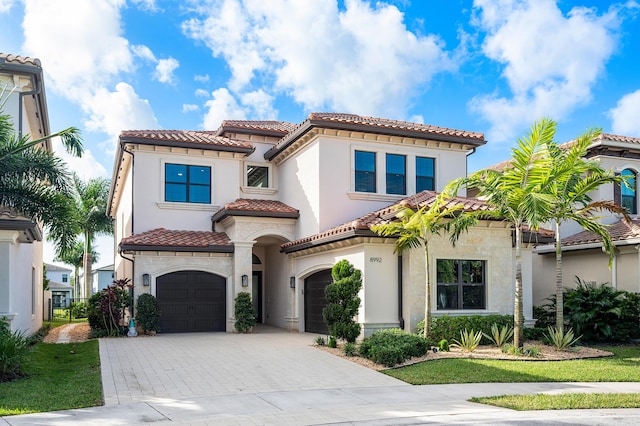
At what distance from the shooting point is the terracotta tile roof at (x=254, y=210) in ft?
69.2

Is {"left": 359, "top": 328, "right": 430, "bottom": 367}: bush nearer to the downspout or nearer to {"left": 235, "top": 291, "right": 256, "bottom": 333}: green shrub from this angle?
the downspout

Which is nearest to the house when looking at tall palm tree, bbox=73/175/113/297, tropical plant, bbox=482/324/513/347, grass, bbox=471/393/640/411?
tropical plant, bbox=482/324/513/347

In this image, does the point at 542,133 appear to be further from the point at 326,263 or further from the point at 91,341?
the point at 91,341

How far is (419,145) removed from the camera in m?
21.2

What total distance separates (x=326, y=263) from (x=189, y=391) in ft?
29.8

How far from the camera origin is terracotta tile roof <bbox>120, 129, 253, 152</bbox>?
854 inches

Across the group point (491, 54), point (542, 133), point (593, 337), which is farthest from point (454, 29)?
point (593, 337)

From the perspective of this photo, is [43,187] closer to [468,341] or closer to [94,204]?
[468,341]

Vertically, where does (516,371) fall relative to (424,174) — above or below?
below

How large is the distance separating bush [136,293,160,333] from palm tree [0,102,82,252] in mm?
5820

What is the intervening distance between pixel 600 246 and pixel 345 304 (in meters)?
10.2

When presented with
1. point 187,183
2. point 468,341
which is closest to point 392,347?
point 468,341

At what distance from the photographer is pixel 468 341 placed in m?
15.2

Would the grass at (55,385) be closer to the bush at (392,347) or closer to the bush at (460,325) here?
the bush at (392,347)
